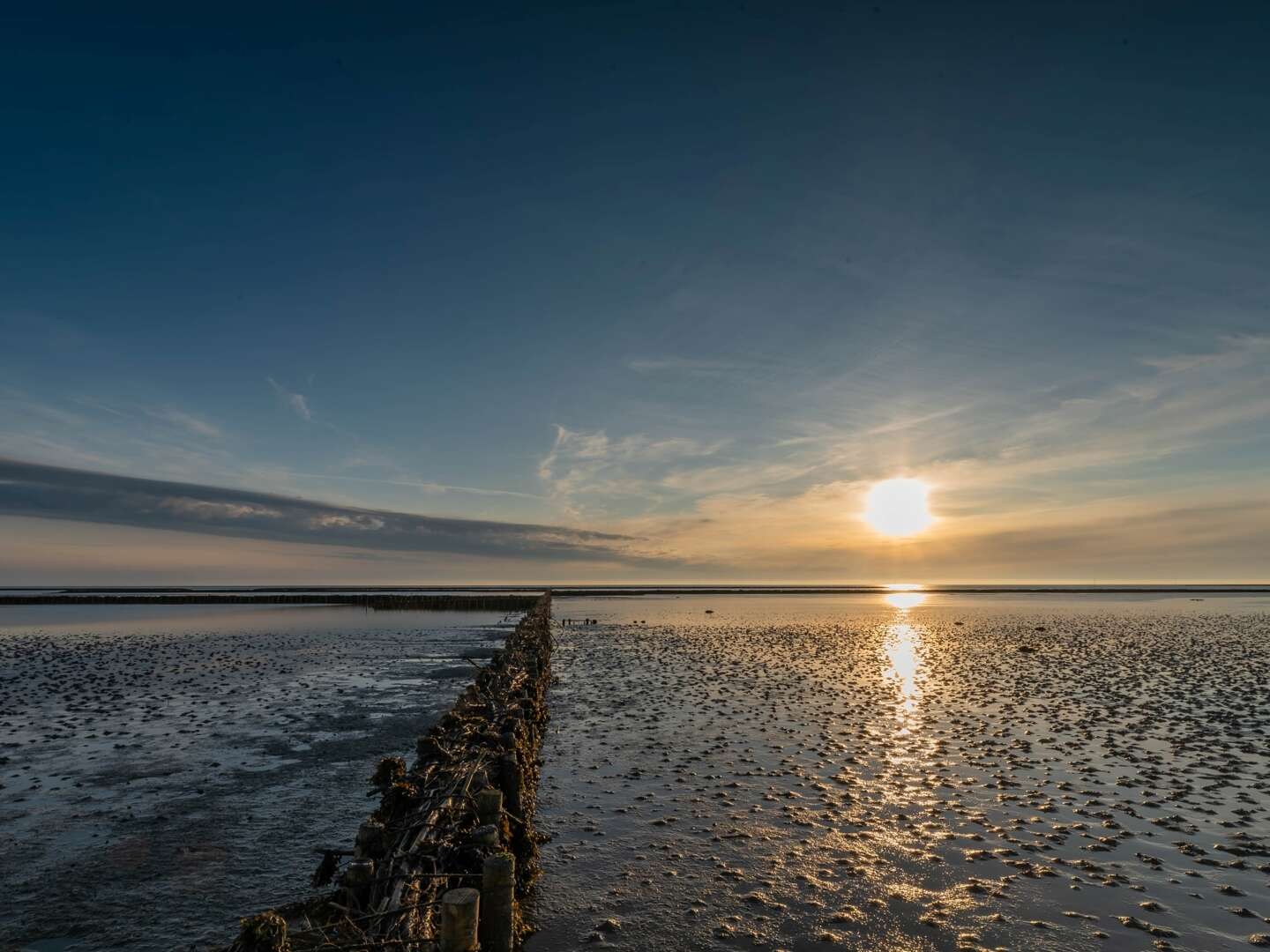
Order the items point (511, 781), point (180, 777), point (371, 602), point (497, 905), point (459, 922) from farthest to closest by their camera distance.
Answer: point (371, 602) < point (180, 777) < point (511, 781) < point (497, 905) < point (459, 922)

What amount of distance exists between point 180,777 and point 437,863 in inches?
468

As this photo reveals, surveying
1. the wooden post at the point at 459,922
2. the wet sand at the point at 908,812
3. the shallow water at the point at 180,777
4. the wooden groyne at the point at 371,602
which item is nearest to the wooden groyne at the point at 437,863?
the wooden post at the point at 459,922

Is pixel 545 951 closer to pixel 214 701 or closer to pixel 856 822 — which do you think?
pixel 856 822

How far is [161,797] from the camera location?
15.1 m

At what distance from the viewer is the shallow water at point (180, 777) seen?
1036 centimetres

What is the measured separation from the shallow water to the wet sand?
5.07m

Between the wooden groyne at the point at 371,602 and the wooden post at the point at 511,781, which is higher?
the wooden post at the point at 511,781

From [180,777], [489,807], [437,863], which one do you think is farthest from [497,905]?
[180,777]

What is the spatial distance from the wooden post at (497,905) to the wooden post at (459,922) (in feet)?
3.39

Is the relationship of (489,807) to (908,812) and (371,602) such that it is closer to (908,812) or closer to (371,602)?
(908,812)

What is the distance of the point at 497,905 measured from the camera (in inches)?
291

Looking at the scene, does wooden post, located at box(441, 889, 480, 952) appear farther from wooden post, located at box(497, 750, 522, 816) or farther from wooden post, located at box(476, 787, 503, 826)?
wooden post, located at box(497, 750, 522, 816)

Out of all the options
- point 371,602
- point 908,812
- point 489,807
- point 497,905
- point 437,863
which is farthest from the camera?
point 371,602

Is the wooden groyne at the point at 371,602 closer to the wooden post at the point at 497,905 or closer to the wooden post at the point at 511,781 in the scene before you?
the wooden post at the point at 511,781
